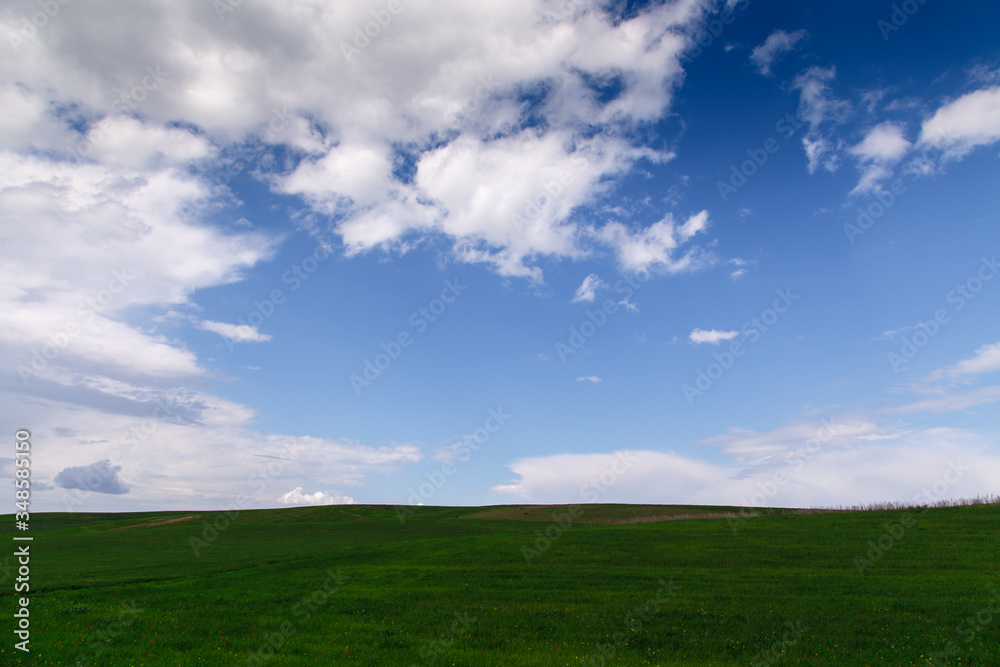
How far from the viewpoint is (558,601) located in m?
26.3

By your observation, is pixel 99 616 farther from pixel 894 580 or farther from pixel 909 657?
pixel 894 580

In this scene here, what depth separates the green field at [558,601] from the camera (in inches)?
725

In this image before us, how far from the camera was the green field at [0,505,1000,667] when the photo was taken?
60.4ft

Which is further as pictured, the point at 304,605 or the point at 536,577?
the point at 536,577

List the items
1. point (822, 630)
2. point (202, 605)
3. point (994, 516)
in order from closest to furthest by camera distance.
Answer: point (822, 630)
point (202, 605)
point (994, 516)

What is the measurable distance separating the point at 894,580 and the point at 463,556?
28.0 metres

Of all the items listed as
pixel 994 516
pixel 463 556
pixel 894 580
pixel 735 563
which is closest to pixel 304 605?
pixel 463 556

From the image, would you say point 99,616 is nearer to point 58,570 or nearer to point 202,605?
point 202,605

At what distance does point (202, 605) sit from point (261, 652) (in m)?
10.3

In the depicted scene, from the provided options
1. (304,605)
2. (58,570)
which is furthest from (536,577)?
(58,570)

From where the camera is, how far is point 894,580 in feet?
93.6

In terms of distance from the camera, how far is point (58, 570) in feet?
129

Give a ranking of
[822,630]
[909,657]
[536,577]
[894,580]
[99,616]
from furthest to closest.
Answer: [536,577] → [894,580] → [99,616] → [822,630] → [909,657]

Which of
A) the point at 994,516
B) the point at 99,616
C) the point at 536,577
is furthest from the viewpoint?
the point at 994,516
